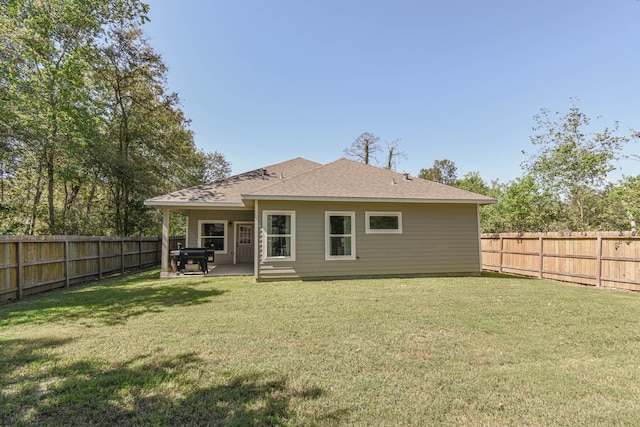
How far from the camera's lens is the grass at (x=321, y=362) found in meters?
2.28

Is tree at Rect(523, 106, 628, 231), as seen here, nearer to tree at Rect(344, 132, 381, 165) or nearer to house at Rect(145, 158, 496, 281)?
house at Rect(145, 158, 496, 281)

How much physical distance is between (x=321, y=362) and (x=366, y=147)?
25.5 m

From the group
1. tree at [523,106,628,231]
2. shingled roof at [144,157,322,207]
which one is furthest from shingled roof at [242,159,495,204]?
tree at [523,106,628,231]

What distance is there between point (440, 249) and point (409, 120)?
34.9 feet

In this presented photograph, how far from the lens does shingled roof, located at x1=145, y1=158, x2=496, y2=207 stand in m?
8.50

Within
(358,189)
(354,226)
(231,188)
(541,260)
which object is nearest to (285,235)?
(354,226)

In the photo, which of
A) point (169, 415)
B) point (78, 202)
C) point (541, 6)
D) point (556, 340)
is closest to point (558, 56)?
point (541, 6)

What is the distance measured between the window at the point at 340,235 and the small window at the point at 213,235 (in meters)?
5.76

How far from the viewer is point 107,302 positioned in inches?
233

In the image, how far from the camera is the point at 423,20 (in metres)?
10.3

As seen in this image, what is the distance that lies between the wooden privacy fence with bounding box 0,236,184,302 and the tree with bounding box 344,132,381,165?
20.3 meters

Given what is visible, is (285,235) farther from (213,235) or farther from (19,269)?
(19,269)

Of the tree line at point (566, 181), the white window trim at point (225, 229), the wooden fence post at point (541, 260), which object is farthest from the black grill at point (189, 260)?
the tree line at point (566, 181)

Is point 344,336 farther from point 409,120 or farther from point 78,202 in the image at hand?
point 78,202
